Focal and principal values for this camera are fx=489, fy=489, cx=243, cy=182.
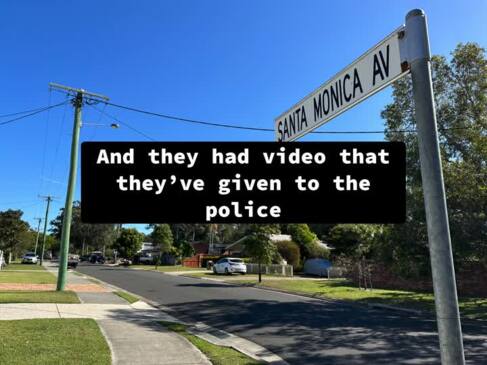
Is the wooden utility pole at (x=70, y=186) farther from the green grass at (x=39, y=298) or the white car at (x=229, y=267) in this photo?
the white car at (x=229, y=267)

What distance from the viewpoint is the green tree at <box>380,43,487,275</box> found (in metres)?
19.8

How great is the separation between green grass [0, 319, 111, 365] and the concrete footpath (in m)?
0.31

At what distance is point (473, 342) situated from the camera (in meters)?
11.0

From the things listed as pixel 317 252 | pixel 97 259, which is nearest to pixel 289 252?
pixel 317 252

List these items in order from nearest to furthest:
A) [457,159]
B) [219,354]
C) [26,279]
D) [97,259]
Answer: [219,354], [457,159], [26,279], [97,259]

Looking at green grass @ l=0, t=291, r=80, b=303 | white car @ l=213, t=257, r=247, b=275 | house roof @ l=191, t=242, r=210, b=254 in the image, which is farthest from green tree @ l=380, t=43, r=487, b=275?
house roof @ l=191, t=242, r=210, b=254

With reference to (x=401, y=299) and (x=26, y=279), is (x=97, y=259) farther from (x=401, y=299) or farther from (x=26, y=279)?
(x=401, y=299)

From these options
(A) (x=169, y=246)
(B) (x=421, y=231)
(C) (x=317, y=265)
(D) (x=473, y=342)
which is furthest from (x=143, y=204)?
(A) (x=169, y=246)

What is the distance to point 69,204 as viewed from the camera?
65.1ft

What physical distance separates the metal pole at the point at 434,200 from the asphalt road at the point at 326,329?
6664 mm

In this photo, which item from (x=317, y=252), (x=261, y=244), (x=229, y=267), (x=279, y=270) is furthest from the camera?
(x=317, y=252)

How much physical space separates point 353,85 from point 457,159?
69.9 ft

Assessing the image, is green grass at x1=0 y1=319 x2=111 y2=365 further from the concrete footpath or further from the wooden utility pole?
the wooden utility pole

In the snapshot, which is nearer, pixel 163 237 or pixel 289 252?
pixel 289 252
